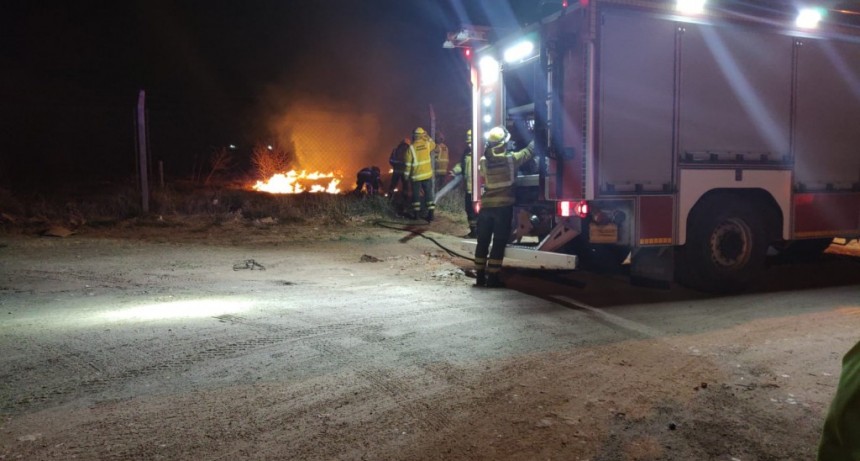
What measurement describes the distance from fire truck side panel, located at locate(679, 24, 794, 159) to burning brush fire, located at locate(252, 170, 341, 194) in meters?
12.1

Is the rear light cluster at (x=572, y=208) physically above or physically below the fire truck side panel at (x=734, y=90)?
below

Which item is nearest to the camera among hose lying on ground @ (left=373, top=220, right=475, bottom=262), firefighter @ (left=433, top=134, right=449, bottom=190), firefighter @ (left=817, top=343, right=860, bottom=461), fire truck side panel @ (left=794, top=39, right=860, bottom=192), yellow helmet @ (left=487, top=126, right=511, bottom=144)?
firefighter @ (left=817, top=343, right=860, bottom=461)

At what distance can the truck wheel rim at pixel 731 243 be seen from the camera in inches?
264

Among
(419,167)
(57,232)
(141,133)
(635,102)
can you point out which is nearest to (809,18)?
(635,102)

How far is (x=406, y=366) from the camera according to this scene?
395 centimetres

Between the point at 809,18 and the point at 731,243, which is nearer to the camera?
the point at 731,243

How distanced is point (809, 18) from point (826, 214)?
2234mm

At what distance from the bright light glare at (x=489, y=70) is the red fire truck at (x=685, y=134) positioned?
4.6 inches

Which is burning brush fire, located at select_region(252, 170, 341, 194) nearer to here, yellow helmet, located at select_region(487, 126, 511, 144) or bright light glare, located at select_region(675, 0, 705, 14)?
yellow helmet, located at select_region(487, 126, 511, 144)

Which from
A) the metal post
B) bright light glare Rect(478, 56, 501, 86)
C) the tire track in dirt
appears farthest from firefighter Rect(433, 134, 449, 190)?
the tire track in dirt

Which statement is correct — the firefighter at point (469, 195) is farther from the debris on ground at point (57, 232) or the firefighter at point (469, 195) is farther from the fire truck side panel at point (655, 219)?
the debris on ground at point (57, 232)

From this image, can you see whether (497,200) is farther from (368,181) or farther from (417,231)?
(368,181)

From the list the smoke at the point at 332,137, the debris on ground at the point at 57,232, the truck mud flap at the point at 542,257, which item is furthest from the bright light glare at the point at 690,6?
the smoke at the point at 332,137

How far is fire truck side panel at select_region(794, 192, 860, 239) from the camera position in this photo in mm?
7125
